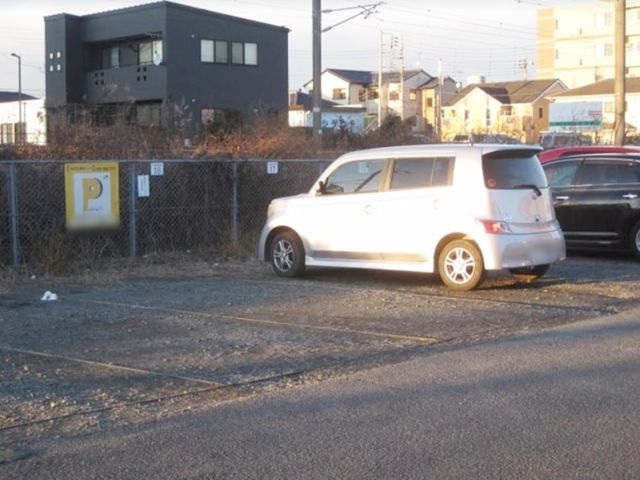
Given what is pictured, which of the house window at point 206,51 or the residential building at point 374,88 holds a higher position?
the residential building at point 374,88

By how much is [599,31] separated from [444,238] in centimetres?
9256

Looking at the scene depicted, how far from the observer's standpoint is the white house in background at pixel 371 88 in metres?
89.3

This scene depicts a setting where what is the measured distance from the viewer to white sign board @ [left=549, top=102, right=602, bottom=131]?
59869 millimetres

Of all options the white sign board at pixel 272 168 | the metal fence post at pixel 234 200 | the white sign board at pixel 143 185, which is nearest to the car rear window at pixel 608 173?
the white sign board at pixel 272 168

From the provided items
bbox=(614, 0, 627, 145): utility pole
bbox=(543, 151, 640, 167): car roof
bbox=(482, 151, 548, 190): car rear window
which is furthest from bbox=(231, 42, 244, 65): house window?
bbox=(482, 151, 548, 190): car rear window

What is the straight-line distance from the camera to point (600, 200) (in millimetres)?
15703

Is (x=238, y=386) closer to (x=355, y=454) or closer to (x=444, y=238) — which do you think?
(x=355, y=454)

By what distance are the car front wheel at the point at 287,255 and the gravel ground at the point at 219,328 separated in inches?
9.6

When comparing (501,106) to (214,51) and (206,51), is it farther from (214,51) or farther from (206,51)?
(206,51)

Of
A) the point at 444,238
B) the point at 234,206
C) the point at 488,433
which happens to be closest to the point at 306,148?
the point at 234,206

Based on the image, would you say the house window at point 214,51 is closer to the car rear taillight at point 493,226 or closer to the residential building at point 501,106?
the residential building at point 501,106

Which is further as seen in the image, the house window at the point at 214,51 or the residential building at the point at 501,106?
the residential building at the point at 501,106

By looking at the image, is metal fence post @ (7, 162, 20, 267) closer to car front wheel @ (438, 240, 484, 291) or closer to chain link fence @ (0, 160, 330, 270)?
chain link fence @ (0, 160, 330, 270)

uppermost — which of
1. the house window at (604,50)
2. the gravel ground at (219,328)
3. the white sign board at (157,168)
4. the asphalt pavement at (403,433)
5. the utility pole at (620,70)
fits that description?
the house window at (604,50)
